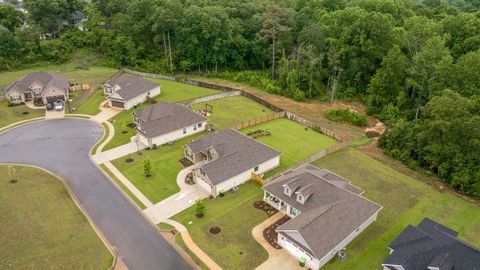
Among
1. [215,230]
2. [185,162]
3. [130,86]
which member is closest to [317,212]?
[215,230]

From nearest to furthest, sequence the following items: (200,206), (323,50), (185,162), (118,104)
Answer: (200,206), (185,162), (118,104), (323,50)

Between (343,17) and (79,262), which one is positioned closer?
(79,262)

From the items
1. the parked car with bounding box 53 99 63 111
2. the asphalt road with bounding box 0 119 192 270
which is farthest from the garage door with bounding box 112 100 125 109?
the parked car with bounding box 53 99 63 111

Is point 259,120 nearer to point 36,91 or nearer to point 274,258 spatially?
point 274,258

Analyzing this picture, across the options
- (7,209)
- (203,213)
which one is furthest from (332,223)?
(7,209)

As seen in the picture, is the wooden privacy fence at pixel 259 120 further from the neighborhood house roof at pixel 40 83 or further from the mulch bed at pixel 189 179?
the neighborhood house roof at pixel 40 83

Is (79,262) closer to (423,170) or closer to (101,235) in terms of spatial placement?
(101,235)
